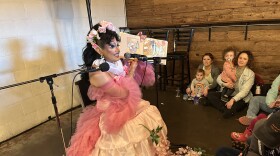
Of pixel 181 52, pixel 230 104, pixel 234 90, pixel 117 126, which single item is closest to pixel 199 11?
pixel 181 52

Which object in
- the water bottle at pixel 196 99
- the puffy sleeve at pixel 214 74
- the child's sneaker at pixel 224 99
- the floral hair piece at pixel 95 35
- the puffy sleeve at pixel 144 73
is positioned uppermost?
the floral hair piece at pixel 95 35

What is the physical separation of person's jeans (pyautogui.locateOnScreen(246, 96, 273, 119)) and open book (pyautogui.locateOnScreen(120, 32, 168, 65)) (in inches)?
44.4

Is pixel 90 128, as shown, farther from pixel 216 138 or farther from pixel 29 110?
pixel 29 110

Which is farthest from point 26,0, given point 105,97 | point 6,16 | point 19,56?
point 105,97

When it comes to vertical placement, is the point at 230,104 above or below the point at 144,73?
below

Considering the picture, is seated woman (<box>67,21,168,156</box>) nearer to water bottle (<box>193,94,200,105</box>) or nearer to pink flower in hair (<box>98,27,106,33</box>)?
pink flower in hair (<box>98,27,106,33</box>)

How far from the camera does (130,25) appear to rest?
13.5 ft

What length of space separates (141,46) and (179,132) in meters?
1.20

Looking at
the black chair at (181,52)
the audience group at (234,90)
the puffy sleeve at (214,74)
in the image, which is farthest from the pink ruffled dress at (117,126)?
the black chair at (181,52)

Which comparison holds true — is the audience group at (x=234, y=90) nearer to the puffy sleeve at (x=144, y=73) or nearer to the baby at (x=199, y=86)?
the baby at (x=199, y=86)

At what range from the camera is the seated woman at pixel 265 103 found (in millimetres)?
2427

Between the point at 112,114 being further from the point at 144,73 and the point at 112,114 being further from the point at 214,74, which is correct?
the point at 214,74

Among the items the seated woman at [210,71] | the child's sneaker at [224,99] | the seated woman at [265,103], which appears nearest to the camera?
the seated woman at [265,103]

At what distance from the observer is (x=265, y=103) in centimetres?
254
